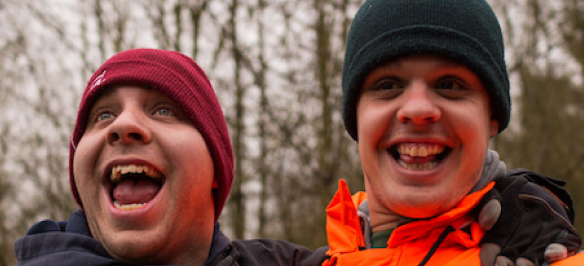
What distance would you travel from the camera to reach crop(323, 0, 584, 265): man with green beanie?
6.95ft

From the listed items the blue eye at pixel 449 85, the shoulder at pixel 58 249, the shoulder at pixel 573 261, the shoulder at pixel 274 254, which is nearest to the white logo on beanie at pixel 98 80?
the shoulder at pixel 58 249

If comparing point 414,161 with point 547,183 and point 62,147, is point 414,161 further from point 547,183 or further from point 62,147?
point 62,147

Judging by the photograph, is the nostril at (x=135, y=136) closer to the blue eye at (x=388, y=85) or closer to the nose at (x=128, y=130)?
the nose at (x=128, y=130)

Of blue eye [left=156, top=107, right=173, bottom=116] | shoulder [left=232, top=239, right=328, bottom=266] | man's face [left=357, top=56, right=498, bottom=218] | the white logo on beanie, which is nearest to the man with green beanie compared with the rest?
man's face [left=357, top=56, right=498, bottom=218]

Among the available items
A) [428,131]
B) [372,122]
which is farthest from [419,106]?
[372,122]

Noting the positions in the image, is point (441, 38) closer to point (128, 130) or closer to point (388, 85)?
point (388, 85)

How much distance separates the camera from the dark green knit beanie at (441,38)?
214cm

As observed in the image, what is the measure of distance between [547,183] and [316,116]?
15.9ft

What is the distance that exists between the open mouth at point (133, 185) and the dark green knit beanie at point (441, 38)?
1.01 m

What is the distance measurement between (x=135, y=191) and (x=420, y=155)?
1.28 meters

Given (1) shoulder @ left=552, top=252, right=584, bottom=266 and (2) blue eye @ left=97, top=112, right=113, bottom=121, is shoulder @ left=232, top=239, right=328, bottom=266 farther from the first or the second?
(1) shoulder @ left=552, top=252, right=584, bottom=266

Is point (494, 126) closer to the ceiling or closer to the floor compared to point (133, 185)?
closer to the ceiling

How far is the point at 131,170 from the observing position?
95.1 inches

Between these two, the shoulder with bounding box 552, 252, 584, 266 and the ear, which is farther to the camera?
the ear
